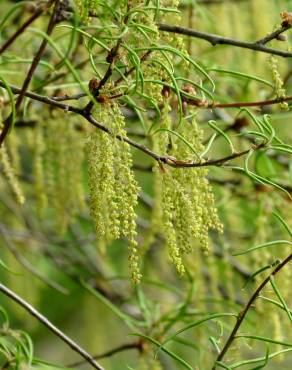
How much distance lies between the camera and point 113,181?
3.97 feet

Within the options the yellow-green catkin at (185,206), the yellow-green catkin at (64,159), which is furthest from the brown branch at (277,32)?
the yellow-green catkin at (64,159)

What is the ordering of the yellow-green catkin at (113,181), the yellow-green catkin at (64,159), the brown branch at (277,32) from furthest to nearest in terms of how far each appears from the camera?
1. the yellow-green catkin at (64,159)
2. the brown branch at (277,32)
3. the yellow-green catkin at (113,181)

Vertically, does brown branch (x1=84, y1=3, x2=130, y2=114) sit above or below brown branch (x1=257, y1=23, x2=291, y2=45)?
below

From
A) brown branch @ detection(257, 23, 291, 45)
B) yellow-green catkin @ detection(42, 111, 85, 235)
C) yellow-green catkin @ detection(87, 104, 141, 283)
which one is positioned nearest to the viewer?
yellow-green catkin @ detection(87, 104, 141, 283)

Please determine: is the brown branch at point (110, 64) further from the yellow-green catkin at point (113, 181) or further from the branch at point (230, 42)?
the branch at point (230, 42)

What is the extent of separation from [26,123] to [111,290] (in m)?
1.09

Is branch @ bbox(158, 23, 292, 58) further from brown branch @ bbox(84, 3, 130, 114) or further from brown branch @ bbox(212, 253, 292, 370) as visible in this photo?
brown branch @ bbox(212, 253, 292, 370)

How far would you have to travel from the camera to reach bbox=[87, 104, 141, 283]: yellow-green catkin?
121 centimetres

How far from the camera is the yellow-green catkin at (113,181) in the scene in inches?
47.6

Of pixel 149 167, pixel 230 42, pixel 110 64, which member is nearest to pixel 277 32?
pixel 230 42

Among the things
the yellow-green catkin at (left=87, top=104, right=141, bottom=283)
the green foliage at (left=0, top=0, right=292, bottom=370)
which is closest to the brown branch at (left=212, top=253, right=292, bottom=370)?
the green foliage at (left=0, top=0, right=292, bottom=370)

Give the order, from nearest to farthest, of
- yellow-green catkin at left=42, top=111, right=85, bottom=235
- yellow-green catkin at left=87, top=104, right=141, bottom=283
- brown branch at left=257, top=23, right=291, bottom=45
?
1. yellow-green catkin at left=87, top=104, right=141, bottom=283
2. brown branch at left=257, top=23, right=291, bottom=45
3. yellow-green catkin at left=42, top=111, right=85, bottom=235

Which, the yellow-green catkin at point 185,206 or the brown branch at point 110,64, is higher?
the brown branch at point 110,64

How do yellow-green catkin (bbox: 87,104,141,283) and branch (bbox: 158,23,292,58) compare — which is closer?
yellow-green catkin (bbox: 87,104,141,283)
